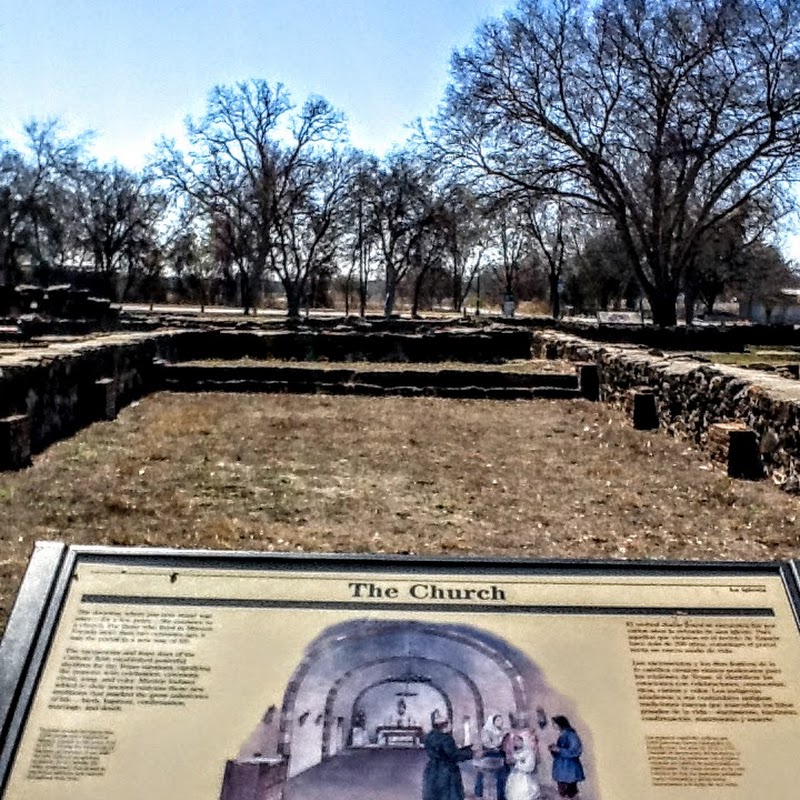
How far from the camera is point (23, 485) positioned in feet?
23.3

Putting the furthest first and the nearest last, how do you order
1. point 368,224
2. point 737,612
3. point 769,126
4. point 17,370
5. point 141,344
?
point 368,224 < point 769,126 < point 141,344 < point 17,370 < point 737,612

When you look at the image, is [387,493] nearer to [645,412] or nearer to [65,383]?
[65,383]

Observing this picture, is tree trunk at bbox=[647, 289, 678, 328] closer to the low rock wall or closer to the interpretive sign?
the low rock wall

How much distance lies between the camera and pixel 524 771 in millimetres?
2256

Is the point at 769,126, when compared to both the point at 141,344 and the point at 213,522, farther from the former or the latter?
the point at 213,522

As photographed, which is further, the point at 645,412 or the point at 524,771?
the point at 645,412

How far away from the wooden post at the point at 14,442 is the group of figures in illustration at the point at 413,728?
6000mm

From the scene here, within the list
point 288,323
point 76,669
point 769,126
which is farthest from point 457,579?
point 769,126

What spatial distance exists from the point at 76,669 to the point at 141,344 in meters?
12.7

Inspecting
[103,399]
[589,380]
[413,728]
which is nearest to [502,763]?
[413,728]

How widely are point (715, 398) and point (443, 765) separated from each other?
8.15m

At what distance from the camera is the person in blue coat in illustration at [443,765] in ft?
7.27

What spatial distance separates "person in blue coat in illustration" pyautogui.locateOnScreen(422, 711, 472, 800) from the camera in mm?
2217

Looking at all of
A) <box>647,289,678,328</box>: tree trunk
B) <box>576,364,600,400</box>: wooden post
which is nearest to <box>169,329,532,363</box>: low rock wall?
<box>576,364,600,400</box>: wooden post
